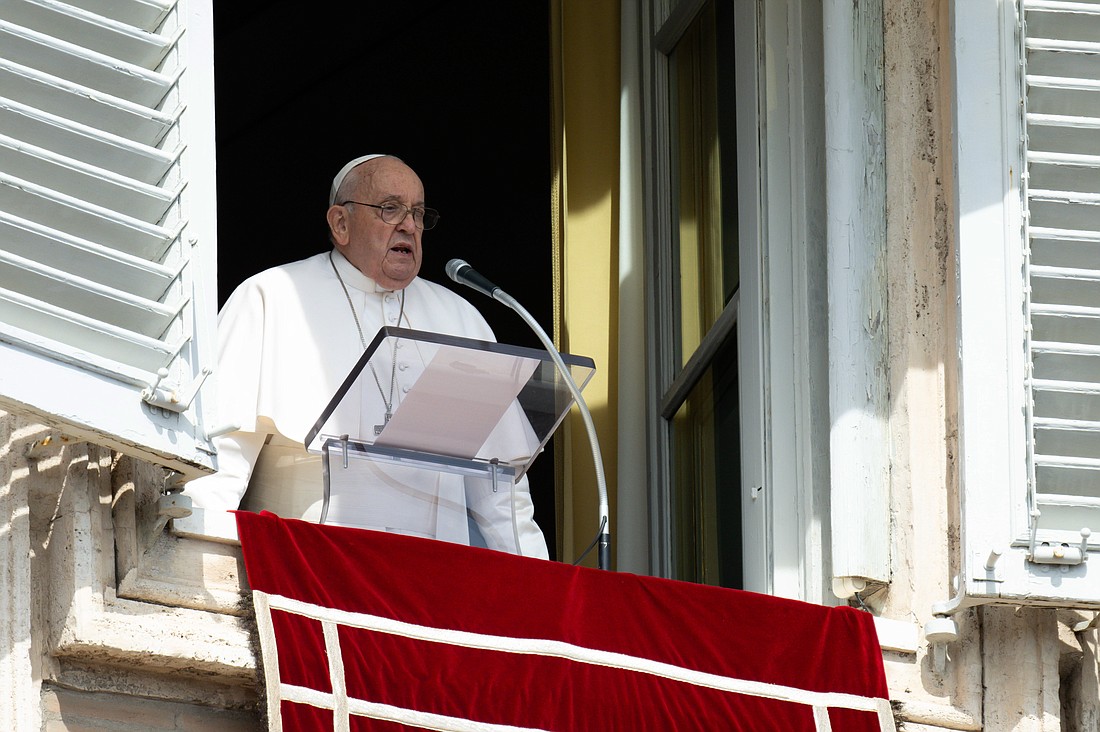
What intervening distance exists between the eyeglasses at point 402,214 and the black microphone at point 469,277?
0.96 meters

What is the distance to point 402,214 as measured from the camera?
5.79 metres

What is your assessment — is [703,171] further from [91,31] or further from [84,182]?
[84,182]

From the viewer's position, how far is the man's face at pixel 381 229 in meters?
5.71

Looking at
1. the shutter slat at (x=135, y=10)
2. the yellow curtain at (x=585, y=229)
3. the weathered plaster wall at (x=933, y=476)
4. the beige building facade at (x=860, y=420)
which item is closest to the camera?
the beige building facade at (x=860, y=420)

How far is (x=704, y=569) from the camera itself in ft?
18.7

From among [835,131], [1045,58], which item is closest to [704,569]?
[835,131]

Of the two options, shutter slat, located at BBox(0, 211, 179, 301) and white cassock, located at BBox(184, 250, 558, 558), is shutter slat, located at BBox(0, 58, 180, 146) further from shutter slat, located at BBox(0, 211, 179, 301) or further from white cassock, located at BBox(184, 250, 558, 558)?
white cassock, located at BBox(184, 250, 558, 558)

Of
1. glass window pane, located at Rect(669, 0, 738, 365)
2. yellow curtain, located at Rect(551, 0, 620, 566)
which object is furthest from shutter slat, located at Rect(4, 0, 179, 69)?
yellow curtain, located at Rect(551, 0, 620, 566)

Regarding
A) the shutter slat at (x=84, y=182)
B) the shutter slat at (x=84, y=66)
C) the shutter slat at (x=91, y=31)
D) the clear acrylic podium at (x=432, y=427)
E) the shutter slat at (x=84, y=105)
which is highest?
the shutter slat at (x=91, y=31)

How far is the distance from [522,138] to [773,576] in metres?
4.77

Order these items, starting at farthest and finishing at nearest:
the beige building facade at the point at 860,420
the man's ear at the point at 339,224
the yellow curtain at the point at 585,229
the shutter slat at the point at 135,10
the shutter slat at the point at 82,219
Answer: the yellow curtain at the point at 585,229 → the man's ear at the point at 339,224 → the shutter slat at the point at 135,10 → the beige building facade at the point at 860,420 → the shutter slat at the point at 82,219

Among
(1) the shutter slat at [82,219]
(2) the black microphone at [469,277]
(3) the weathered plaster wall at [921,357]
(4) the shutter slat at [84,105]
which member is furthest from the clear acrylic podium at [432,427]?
(3) the weathered plaster wall at [921,357]

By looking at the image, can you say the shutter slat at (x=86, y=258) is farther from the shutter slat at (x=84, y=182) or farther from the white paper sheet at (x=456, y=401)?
the white paper sheet at (x=456, y=401)

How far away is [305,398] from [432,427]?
0.75 m
